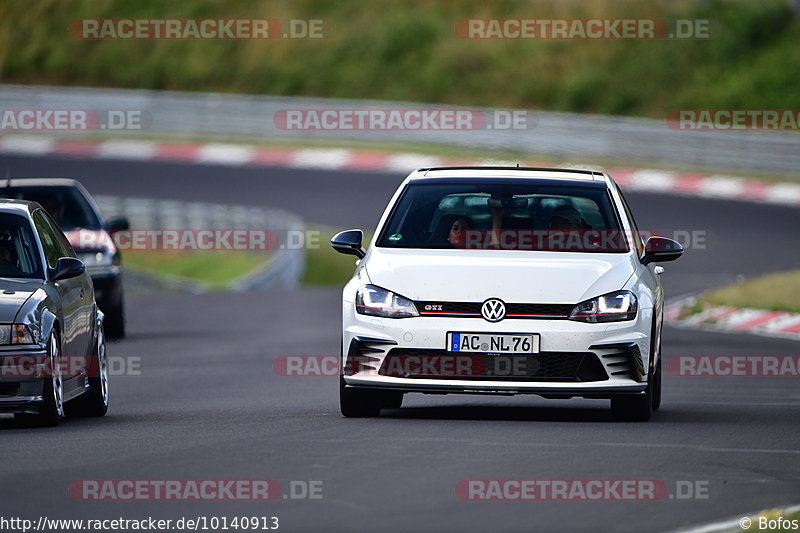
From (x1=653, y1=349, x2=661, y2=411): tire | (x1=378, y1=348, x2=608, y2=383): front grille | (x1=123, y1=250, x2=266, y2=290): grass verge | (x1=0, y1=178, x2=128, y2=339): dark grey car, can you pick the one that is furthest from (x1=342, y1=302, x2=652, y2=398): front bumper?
(x1=123, y1=250, x2=266, y2=290): grass verge

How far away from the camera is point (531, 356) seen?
35.9 feet

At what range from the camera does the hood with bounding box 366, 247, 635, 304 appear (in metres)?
11.0

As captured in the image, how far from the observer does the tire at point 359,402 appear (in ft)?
37.6

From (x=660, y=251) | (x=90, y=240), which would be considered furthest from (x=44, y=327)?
(x=90, y=240)

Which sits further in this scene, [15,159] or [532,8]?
[532,8]

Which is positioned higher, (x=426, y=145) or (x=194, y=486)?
(x=426, y=145)

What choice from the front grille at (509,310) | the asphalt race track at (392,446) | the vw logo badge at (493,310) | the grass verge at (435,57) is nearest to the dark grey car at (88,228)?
the asphalt race track at (392,446)

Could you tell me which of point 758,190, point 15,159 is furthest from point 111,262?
point 15,159

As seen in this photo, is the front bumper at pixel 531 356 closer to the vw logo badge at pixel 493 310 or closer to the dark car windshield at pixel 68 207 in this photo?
the vw logo badge at pixel 493 310

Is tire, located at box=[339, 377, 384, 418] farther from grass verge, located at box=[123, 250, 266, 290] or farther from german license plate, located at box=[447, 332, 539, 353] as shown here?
grass verge, located at box=[123, 250, 266, 290]

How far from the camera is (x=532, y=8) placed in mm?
54000

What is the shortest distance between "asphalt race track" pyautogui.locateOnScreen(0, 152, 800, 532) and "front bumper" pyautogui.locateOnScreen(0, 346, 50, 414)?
0.72 feet

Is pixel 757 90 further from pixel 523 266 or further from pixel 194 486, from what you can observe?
pixel 194 486

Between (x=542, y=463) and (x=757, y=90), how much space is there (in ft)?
121
